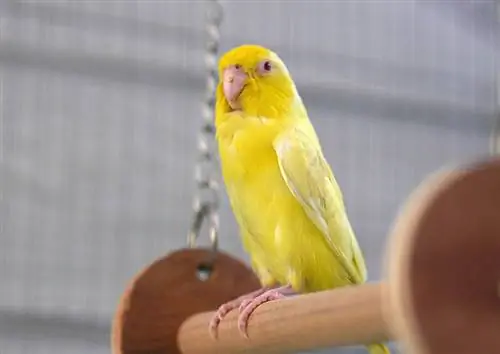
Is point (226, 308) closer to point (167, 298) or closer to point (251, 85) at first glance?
point (167, 298)

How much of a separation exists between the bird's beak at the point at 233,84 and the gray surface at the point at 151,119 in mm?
625

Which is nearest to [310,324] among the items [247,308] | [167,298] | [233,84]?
[247,308]

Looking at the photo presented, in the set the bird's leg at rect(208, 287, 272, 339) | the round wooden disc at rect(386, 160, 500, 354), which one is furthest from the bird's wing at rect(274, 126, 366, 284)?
the round wooden disc at rect(386, 160, 500, 354)

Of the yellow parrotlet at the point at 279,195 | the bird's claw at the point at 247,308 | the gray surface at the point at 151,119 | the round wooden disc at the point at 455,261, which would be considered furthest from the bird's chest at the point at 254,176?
the gray surface at the point at 151,119

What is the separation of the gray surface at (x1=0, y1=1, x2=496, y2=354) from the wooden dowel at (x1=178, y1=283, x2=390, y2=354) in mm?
768

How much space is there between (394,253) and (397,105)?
138 centimetres

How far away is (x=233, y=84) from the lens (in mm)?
969

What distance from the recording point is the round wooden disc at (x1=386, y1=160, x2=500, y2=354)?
0.40m

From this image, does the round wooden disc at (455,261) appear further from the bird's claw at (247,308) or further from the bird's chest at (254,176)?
the bird's chest at (254,176)

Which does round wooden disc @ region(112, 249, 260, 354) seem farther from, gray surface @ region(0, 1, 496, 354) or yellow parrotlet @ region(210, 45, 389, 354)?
gray surface @ region(0, 1, 496, 354)

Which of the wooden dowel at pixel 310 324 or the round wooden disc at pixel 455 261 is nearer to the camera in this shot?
the round wooden disc at pixel 455 261

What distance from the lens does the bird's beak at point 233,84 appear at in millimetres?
970

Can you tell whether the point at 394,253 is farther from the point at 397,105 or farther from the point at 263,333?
the point at 397,105

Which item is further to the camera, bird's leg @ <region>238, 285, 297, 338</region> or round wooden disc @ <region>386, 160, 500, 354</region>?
bird's leg @ <region>238, 285, 297, 338</region>
